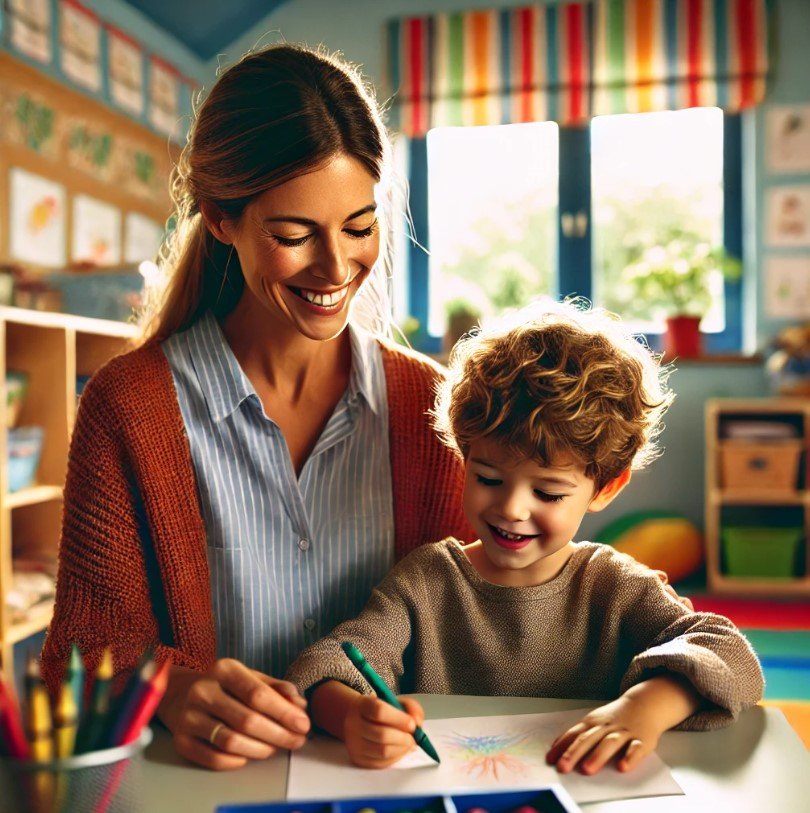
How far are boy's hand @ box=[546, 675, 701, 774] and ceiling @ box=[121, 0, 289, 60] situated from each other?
403 centimetres

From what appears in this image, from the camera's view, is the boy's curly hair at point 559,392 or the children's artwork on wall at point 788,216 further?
the children's artwork on wall at point 788,216

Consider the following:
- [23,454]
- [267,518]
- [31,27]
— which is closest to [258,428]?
[267,518]

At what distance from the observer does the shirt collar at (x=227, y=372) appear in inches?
48.1

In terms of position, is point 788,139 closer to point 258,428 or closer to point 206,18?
point 206,18

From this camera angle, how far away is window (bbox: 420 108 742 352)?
4.52 metres

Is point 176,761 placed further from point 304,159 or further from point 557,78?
point 557,78

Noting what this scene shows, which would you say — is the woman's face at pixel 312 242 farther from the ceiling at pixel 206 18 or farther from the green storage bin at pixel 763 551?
the ceiling at pixel 206 18

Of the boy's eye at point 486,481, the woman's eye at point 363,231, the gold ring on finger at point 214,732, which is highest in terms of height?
the woman's eye at point 363,231

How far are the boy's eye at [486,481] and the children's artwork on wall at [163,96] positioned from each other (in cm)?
353

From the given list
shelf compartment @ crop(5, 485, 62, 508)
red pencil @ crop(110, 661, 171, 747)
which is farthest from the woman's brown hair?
shelf compartment @ crop(5, 485, 62, 508)

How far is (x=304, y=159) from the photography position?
111cm

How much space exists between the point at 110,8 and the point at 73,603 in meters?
3.54

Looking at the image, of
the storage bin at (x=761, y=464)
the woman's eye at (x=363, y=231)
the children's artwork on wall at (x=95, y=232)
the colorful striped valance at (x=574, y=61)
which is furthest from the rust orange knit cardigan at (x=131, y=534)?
the colorful striped valance at (x=574, y=61)

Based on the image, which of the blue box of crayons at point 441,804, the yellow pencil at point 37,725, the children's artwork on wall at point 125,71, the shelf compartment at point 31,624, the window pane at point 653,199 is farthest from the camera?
the window pane at point 653,199
